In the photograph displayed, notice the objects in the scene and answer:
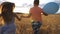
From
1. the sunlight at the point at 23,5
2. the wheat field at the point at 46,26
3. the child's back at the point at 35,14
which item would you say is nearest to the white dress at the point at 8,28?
the child's back at the point at 35,14

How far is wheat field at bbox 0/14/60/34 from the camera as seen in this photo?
5.11 meters

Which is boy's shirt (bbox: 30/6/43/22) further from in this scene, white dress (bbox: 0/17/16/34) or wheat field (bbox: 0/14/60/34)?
white dress (bbox: 0/17/16/34)

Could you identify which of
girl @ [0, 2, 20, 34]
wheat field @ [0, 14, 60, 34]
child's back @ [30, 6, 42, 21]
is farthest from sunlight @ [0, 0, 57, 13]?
girl @ [0, 2, 20, 34]

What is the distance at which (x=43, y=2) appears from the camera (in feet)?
19.2

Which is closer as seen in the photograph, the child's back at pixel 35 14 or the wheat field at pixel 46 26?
the child's back at pixel 35 14

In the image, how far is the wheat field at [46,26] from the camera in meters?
5.11

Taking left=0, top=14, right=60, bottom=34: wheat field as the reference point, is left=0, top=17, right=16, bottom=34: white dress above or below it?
above

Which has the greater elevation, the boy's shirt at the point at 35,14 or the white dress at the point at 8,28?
the white dress at the point at 8,28

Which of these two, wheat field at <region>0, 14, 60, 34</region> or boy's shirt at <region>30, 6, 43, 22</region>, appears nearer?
boy's shirt at <region>30, 6, 43, 22</region>

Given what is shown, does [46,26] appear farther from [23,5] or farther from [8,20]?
[8,20]

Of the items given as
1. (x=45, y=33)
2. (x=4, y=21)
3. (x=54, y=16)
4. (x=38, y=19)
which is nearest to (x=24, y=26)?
(x=45, y=33)

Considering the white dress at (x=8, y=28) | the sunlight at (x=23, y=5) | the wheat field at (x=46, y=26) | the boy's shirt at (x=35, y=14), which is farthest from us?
the sunlight at (x=23, y=5)

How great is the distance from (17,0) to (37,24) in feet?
6.83

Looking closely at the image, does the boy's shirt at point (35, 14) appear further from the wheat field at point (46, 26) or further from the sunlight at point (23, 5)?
the sunlight at point (23, 5)
